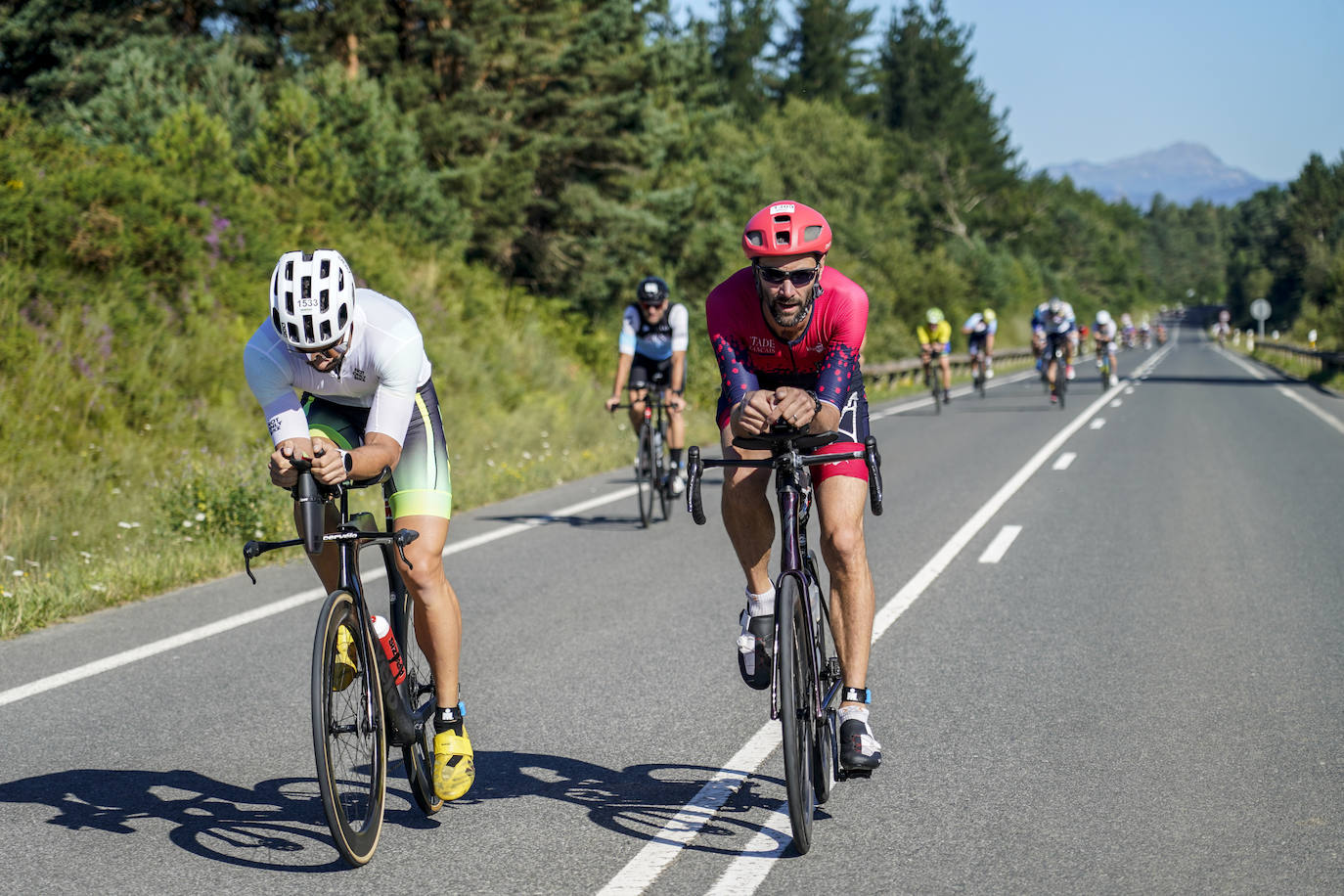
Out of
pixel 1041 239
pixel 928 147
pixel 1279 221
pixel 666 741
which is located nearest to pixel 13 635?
pixel 666 741

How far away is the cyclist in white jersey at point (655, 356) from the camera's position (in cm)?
1056

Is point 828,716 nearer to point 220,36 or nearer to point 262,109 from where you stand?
point 262,109

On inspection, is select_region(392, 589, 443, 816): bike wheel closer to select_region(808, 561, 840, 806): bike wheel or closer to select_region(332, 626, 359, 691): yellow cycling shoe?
select_region(332, 626, 359, 691): yellow cycling shoe

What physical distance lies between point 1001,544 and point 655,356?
3207 millimetres

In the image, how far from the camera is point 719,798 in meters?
4.46

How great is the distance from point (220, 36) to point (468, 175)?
518cm

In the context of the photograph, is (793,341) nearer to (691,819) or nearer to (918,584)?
(691,819)

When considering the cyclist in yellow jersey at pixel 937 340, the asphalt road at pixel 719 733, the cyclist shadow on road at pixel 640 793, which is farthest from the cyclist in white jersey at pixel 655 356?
the cyclist in yellow jersey at pixel 937 340

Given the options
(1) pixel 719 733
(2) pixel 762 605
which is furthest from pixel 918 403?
(2) pixel 762 605

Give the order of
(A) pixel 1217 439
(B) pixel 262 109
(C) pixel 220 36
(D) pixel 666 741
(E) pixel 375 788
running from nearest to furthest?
(E) pixel 375 788 → (D) pixel 666 741 → (A) pixel 1217 439 → (B) pixel 262 109 → (C) pixel 220 36

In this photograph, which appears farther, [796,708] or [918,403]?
[918,403]

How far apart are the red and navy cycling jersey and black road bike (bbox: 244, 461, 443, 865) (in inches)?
44.8

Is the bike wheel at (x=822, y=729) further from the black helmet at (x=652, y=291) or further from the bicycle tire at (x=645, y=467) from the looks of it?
the bicycle tire at (x=645, y=467)

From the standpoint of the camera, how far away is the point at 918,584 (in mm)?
8367
